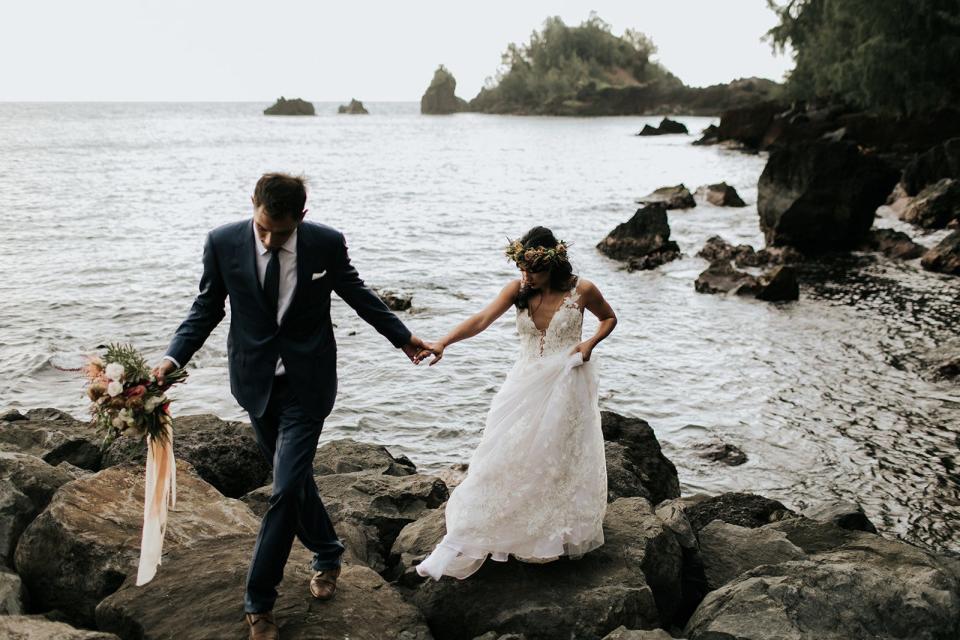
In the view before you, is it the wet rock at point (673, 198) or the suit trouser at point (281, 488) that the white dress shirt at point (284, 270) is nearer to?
the suit trouser at point (281, 488)

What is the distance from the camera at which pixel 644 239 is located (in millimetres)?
25156

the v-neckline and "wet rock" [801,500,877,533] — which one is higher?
the v-neckline

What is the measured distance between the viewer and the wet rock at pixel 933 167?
29683 millimetres

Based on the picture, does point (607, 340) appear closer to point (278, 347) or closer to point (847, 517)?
point (847, 517)

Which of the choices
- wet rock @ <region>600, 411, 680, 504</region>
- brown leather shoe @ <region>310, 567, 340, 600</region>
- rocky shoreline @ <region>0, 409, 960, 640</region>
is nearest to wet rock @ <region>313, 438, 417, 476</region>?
rocky shoreline @ <region>0, 409, 960, 640</region>

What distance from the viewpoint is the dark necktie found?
4461 mm

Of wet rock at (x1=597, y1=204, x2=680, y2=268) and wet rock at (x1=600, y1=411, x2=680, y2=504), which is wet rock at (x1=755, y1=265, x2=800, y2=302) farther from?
wet rock at (x1=600, y1=411, x2=680, y2=504)

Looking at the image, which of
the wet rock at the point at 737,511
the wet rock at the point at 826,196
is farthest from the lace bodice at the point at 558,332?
the wet rock at the point at 826,196

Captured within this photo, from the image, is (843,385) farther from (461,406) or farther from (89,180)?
(89,180)

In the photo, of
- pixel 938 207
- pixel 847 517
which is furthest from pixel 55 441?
pixel 938 207

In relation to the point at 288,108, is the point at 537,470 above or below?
above

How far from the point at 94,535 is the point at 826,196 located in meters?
23.0

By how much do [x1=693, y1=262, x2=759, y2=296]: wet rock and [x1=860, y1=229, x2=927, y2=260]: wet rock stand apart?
16.3ft

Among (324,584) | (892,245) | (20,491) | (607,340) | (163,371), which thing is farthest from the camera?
(892,245)
